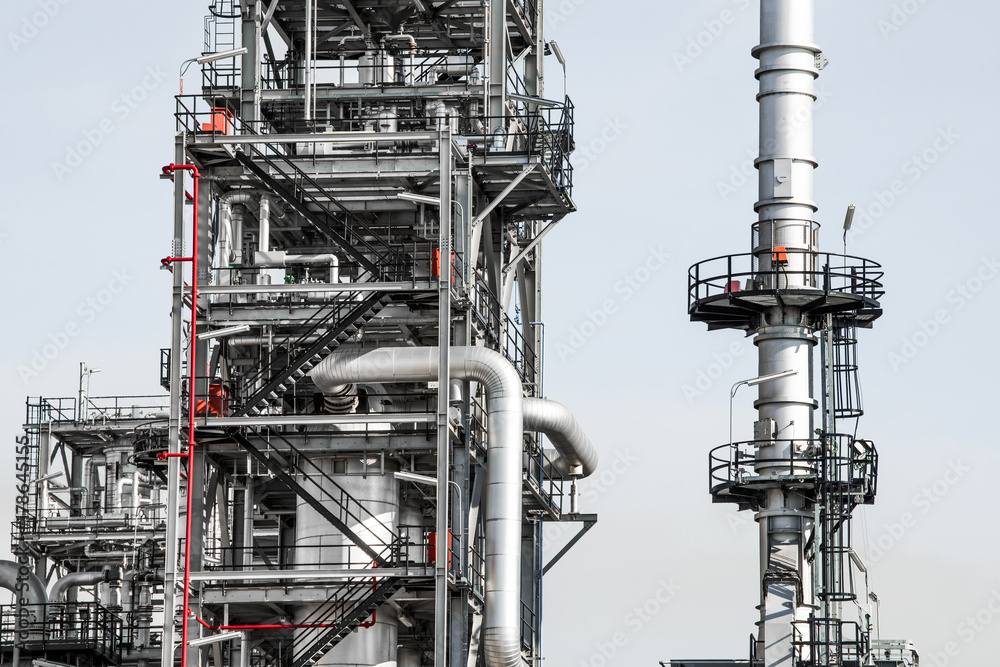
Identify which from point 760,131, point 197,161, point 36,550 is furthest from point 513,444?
point 36,550

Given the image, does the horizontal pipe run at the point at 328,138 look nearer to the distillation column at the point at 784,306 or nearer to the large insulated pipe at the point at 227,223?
the large insulated pipe at the point at 227,223

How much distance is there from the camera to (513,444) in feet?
144

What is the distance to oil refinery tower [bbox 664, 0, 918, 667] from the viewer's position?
162 ft

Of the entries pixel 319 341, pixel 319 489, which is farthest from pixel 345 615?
pixel 319 341

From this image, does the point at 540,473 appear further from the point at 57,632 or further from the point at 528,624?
the point at 57,632

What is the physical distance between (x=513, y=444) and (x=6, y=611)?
102ft

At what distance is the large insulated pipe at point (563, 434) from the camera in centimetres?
4647

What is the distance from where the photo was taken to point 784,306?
51.4 metres

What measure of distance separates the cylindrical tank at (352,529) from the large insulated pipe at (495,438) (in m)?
2.36

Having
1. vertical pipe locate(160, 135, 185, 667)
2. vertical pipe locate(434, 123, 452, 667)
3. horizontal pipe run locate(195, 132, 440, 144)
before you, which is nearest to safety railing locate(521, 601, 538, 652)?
vertical pipe locate(434, 123, 452, 667)

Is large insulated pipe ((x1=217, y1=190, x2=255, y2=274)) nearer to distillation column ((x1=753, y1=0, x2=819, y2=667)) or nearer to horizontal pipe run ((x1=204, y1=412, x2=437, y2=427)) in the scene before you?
horizontal pipe run ((x1=204, y1=412, x2=437, y2=427))

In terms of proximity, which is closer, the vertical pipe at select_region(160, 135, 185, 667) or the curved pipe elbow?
the vertical pipe at select_region(160, 135, 185, 667)

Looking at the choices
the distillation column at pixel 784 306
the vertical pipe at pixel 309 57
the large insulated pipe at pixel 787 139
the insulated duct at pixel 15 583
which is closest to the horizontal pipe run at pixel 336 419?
the vertical pipe at pixel 309 57

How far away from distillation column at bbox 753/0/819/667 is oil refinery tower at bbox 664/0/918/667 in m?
0.03
